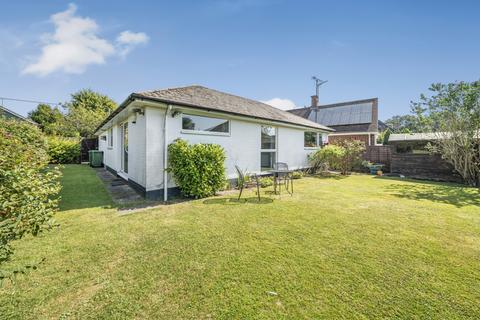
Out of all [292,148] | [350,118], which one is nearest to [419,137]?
[292,148]

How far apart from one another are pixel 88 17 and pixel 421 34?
45.1 ft

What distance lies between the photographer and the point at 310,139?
1342 cm

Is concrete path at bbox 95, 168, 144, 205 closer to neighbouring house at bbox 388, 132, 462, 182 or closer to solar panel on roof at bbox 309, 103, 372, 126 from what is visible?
neighbouring house at bbox 388, 132, 462, 182

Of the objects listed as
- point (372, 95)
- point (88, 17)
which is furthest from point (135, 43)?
point (372, 95)

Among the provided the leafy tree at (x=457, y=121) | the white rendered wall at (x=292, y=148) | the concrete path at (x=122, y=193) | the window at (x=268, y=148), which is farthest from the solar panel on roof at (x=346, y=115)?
the concrete path at (x=122, y=193)

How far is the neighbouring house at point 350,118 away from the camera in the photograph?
20547mm

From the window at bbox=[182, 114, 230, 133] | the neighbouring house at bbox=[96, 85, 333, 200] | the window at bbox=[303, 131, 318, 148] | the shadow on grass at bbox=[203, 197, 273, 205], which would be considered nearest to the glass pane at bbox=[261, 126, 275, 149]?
the neighbouring house at bbox=[96, 85, 333, 200]

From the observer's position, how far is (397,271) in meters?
2.72

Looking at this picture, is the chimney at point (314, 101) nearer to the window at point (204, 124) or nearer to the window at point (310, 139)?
the window at point (310, 139)

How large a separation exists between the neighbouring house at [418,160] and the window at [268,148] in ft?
27.5

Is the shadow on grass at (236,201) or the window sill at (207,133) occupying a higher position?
the window sill at (207,133)

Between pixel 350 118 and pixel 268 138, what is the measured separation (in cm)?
1662

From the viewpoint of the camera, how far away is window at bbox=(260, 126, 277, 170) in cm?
1000

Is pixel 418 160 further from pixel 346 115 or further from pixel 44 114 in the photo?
pixel 44 114
